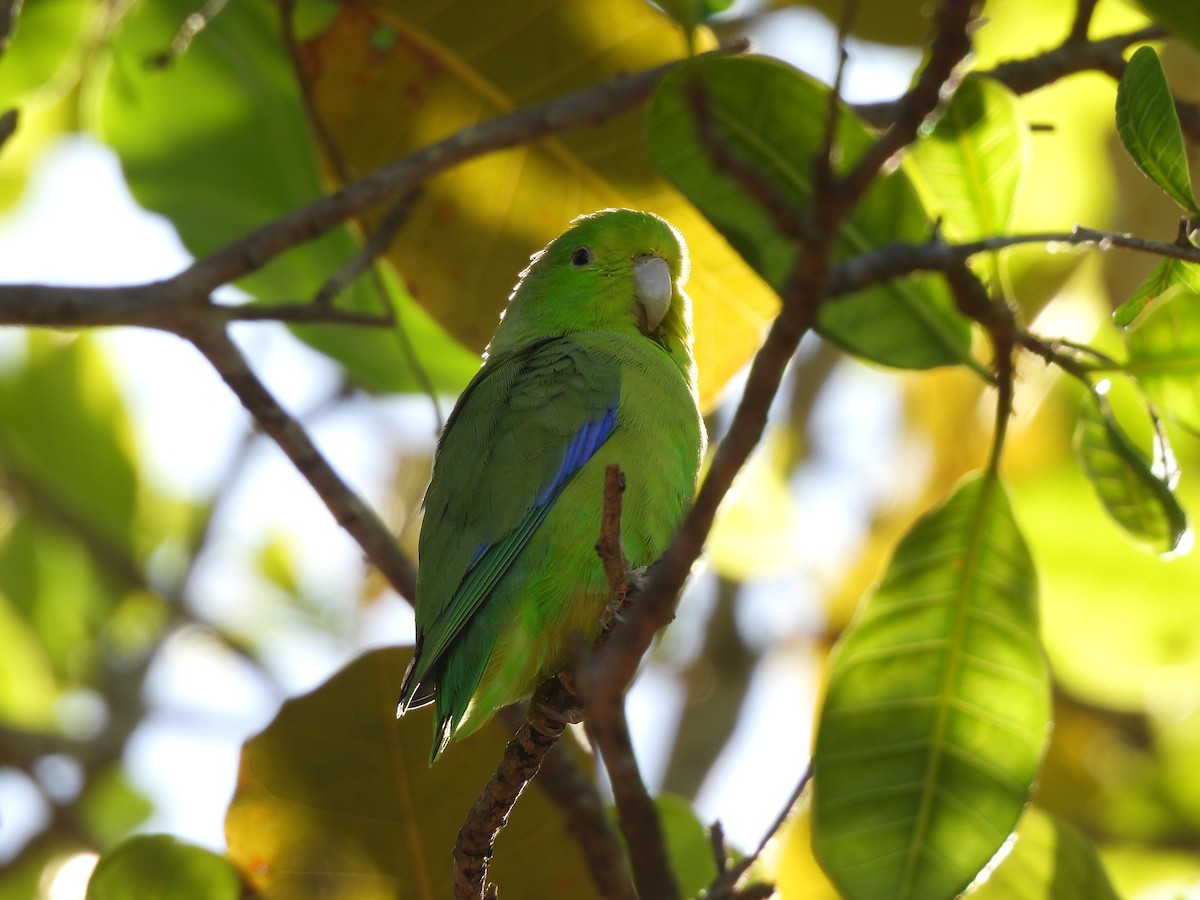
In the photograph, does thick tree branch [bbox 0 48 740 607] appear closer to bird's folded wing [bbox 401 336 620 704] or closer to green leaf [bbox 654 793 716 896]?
bird's folded wing [bbox 401 336 620 704]

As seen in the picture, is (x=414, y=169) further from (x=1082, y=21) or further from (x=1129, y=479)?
(x=1129, y=479)

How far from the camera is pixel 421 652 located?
247cm

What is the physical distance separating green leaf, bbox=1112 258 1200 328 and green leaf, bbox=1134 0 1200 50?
508 mm

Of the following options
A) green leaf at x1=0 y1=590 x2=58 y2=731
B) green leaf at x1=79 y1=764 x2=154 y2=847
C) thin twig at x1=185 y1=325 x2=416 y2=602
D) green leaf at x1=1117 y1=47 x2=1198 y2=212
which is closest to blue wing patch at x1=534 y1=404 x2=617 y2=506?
thin twig at x1=185 y1=325 x2=416 y2=602

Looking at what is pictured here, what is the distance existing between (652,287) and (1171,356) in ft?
4.09

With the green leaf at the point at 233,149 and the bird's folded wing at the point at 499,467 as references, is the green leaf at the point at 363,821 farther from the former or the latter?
the green leaf at the point at 233,149

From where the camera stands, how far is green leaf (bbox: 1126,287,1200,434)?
220cm

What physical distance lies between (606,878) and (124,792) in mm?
3042

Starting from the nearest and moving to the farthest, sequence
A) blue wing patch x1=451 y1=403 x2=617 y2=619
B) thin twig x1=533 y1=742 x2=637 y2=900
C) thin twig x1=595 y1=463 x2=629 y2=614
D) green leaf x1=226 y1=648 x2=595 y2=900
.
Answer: thin twig x1=595 y1=463 x2=629 y2=614 → thin twig x1=533 y1=742 x2=637 y2=900 → green leaf x1=226 y1=648 x2=595 y2=900 → blue wing patch x1=451 y1=403 x2=617 y2=619

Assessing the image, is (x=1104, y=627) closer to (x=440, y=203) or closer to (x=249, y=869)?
(x=440, y=203)

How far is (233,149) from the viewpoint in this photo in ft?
11.1

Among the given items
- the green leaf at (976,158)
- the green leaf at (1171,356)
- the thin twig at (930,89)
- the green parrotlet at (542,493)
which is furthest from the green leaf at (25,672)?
the thin twig at (930,89)

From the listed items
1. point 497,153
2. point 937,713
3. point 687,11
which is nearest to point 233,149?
point 497,153

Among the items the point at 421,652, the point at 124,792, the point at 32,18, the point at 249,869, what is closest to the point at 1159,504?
the point at 421,652
